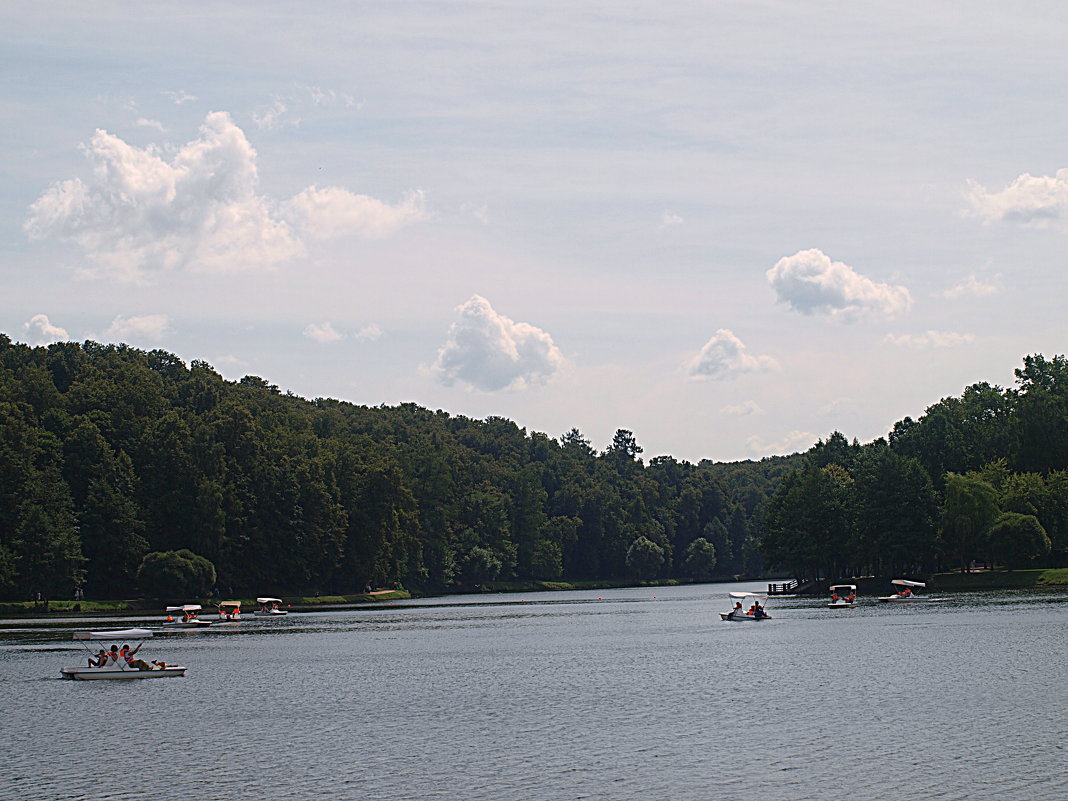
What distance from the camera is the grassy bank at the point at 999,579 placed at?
129m

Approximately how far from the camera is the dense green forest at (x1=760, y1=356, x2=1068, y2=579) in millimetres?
135875

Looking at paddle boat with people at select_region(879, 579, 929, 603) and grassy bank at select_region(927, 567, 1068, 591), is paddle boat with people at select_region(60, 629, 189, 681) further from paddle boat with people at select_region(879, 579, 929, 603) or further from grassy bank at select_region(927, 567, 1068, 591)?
grassy bank at select_region(927, 567, 1068, 591)

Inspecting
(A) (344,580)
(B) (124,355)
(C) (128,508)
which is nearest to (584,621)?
(C) (128,508)

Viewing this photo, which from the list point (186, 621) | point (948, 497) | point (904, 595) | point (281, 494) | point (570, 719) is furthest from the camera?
point (281, 494)

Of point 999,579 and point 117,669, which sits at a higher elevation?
point 999,579

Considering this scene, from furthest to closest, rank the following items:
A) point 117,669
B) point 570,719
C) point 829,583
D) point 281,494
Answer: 1. point 281,494
2. point 829,583
3. point 117,669
4. point 570,719

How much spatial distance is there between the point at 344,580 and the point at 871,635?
105779mm

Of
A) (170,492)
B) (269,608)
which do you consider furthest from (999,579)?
(170,492)

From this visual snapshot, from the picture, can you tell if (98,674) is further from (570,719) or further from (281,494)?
(281,494)

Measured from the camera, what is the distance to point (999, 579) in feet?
437

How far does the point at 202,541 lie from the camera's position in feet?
481

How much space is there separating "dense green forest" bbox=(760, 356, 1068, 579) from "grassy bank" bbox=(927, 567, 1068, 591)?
1821 millimetres

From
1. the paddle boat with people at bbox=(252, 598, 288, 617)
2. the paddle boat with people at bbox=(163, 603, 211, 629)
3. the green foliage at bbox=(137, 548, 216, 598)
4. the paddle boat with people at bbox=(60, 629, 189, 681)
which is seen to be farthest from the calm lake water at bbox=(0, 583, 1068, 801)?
the green foliage at bbox=(137, 548, 216, 598)

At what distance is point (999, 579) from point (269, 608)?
79389 millimetres
